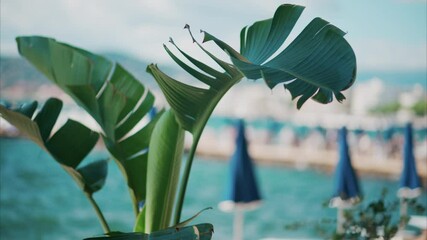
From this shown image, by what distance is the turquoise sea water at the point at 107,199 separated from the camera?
17.0 metres

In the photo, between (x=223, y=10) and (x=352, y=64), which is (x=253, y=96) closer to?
(x=223, y=10)

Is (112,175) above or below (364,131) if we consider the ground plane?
below

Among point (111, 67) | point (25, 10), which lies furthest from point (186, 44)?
point (111, 67)

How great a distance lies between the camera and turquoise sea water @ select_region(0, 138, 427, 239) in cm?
1695

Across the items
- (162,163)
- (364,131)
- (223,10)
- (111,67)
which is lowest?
(364,131)

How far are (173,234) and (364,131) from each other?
14.0 meters

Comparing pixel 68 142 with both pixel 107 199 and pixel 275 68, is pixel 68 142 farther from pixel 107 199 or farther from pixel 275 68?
pixel 107 199

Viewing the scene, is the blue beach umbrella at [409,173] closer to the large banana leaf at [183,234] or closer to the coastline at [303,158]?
the large banana leaf at [183,234]

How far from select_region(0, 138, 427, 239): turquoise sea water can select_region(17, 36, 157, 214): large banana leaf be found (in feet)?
48.0

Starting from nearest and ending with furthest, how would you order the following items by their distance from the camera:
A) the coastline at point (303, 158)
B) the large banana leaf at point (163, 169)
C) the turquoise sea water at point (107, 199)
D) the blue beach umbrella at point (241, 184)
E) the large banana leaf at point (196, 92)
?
the large banana leaf at point (196, 92)
the large banana leaf at point (163, 169)
the blue beach umbrella at point (241, 184)
the coastline at point (303, 158)
the turquoise sea water at point (107, 199)

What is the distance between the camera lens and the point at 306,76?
1246 mm

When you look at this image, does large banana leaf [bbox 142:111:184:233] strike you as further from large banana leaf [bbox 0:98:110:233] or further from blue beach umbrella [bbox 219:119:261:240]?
blue beach umbrella [bbox 219:119:261:240]

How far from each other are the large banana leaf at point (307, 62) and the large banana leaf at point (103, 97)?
45 cm

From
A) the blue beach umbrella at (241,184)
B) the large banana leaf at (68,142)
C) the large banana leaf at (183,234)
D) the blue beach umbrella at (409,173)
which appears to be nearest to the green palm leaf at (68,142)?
the large banana leaf at (68,142)
